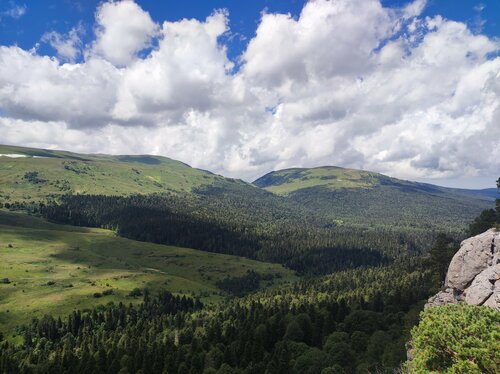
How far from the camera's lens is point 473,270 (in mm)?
92750

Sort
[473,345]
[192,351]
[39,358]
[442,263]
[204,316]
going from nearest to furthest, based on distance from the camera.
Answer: [473,345]
[192,351]
[442,263]
[39,358]
[204,316]

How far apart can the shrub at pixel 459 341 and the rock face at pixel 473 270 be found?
33251 mm

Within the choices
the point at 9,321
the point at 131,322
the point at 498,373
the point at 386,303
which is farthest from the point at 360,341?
the point at 9,321

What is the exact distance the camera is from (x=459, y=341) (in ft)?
132

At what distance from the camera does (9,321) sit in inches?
7352

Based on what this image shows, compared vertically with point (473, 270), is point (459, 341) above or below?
below

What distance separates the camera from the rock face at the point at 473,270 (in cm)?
7394

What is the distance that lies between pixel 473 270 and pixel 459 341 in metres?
63.0

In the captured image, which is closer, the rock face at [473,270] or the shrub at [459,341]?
the shrub at [459,341]

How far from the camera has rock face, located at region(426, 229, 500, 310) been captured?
73.9 m

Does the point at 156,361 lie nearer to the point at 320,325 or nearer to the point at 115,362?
the point at 115,362

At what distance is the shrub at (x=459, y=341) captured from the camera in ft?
121

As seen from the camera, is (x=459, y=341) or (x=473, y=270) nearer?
(x=459, y=341)

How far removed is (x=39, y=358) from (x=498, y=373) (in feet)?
529
